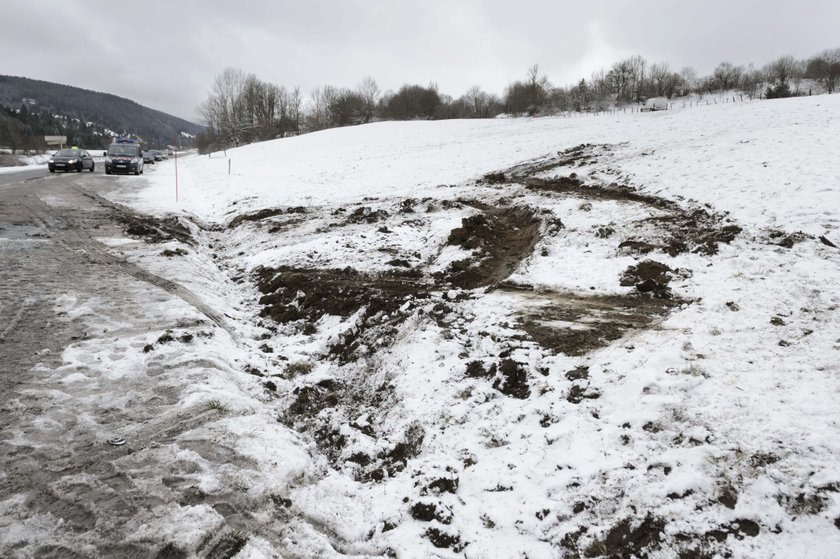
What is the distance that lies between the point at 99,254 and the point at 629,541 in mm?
11145

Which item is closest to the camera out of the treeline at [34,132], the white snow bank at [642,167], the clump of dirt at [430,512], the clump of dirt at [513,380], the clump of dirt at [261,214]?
the clump of dirt at [430,512]

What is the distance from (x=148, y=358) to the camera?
5562mm

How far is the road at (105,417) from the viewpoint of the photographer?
3244 millimetres

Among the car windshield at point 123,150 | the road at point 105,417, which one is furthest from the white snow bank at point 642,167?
the road at point 105,417

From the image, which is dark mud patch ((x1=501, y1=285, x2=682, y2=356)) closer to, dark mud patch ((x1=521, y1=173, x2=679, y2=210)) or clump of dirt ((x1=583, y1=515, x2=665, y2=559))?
clump of dirt ((x1=583, y1=515, x2=665, y2=559))

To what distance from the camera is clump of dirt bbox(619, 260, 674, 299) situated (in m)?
6.84

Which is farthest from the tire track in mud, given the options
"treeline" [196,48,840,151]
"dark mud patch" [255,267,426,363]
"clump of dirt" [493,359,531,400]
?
"treeline" [196,48,840,151]

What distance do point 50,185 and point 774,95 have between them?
2659 inches

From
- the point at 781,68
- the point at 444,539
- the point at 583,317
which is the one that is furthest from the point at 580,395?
the point at 781,68

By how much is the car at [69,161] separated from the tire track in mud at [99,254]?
47.1 ft

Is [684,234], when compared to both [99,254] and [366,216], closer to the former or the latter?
[366,216]

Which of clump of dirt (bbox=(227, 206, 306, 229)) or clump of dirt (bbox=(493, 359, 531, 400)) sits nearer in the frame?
clump of dirt (bbox=(493, 359, 531, 400))

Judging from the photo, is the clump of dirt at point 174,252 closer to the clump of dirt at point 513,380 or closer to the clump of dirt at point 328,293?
the clump of dirt at point 328,293

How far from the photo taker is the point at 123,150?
2638 centimetres
